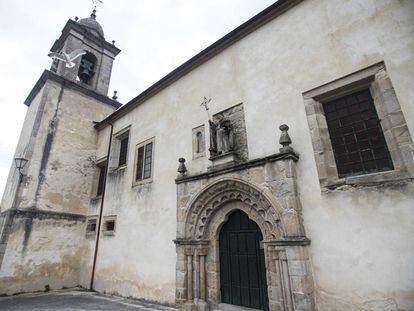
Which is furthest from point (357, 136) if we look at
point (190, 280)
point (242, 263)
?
point (190, 280)

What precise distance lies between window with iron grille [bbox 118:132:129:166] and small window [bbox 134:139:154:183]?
0.96 metres

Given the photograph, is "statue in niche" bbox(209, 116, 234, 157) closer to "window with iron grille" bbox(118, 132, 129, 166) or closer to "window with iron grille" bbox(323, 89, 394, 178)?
"window with iron grille" bbox(323, 89, 394, 178)

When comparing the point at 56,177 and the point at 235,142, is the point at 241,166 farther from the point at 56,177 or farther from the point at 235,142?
the point at 56,177

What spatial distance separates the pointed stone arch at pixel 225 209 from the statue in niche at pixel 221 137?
724mm

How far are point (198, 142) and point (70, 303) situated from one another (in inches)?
193

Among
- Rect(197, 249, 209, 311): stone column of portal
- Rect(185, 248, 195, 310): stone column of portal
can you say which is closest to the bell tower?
Rect(185, 248, 195, 310): stone column of portal

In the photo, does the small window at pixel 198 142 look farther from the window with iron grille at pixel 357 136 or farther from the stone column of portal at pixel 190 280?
the window with iron grille at pixel 357 136

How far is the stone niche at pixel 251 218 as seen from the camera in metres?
3.82

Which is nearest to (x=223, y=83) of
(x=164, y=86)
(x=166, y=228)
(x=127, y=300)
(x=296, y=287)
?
(x=164, y=86)

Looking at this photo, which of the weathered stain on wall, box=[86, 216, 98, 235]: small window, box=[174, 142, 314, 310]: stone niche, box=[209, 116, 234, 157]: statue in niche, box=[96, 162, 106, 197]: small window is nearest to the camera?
box=[174, 142, 314, 310]: stone niche

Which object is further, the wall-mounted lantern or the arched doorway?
the wall-mounted lantern

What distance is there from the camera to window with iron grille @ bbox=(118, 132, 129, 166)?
8545 mm

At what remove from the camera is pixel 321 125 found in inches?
173

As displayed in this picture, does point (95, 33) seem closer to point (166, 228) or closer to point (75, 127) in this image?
point (75, 127)
